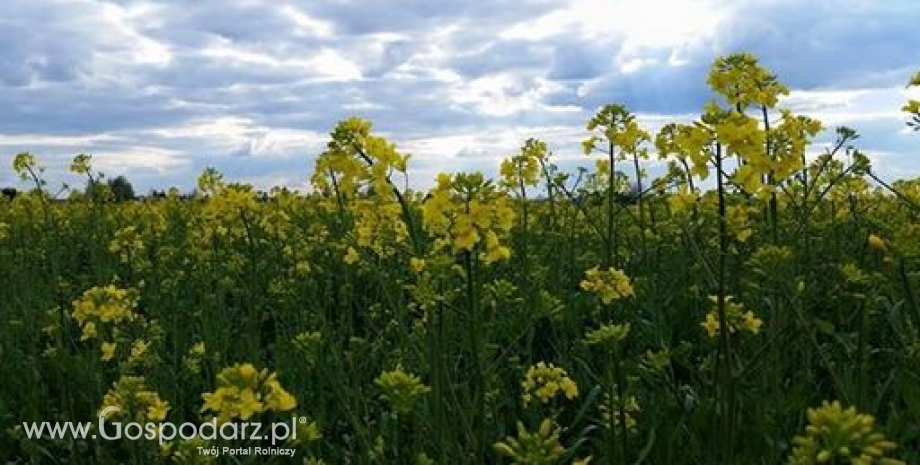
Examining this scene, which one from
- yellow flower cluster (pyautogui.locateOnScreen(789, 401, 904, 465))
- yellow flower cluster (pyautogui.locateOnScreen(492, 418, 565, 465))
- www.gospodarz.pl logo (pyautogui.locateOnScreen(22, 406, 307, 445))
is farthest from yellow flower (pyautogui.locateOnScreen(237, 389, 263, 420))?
yellow flower cluster (pyautogui.locateOnScreen(789, 401, 904, 465))

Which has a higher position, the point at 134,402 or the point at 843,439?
the point at 843,439

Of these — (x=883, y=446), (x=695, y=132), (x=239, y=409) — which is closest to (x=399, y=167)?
(x=695, y=132)

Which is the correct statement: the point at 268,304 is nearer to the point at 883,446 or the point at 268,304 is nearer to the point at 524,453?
the point at 524,453

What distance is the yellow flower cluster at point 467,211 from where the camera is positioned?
7.79ft

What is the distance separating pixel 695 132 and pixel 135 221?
9.98 meters

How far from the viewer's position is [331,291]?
248 inches

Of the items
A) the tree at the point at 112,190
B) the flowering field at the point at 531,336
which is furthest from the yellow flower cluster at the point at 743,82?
the tree at the point at 112,190

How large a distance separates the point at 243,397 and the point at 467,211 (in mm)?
675

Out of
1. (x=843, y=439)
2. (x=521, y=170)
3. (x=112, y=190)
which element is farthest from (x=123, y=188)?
(x=843, y=439)

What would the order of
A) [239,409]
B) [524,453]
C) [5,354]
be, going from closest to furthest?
[524,453] → [239,409] → [5,354]

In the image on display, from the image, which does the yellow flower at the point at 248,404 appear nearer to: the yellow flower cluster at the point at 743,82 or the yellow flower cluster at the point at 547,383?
the yellow flower cluster at the point at 547,383

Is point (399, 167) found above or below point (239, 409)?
above

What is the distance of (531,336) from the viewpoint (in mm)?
3777

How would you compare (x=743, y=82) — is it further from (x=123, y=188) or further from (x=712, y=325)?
(x=123, y=188)
